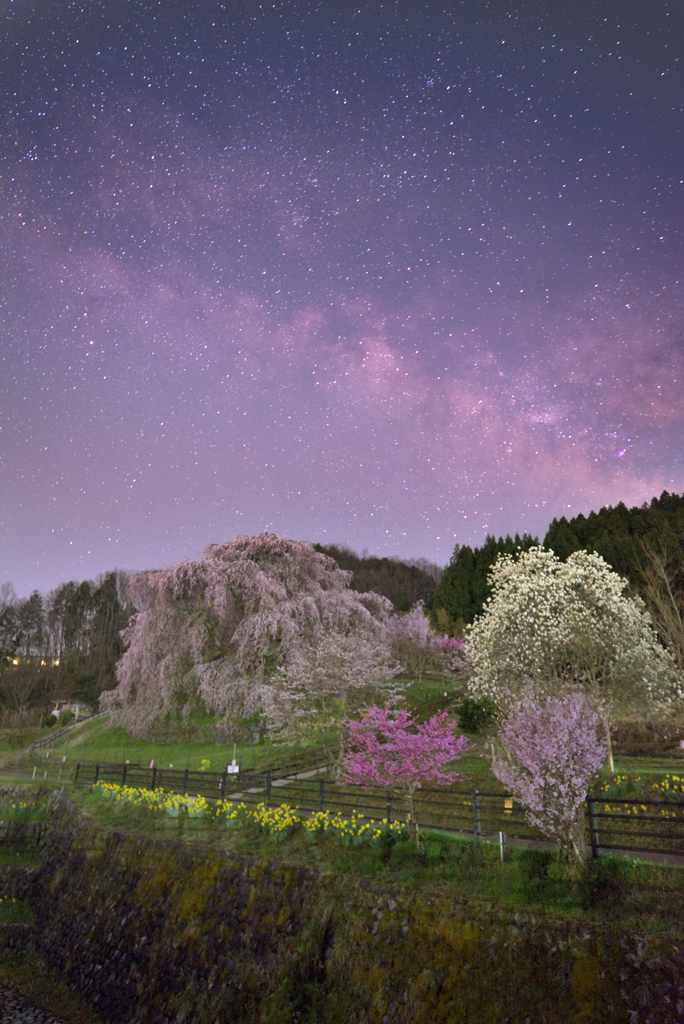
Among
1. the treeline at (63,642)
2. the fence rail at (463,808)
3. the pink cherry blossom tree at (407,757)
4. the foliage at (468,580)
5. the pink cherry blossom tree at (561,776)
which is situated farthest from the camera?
the foliage at (468,580)

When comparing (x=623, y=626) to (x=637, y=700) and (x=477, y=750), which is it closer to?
(x=637, y=700)

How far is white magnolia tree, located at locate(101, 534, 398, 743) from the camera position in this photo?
2806 centimetres

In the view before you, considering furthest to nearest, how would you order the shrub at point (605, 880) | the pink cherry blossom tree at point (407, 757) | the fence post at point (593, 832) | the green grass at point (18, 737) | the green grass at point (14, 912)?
the green grass at point (18, 737) → the green grass at point (14, 912) → the pink cherry blossom tree at point (407, 757) → the fence post at point (593, 832) → the shrub at point (605, 880)

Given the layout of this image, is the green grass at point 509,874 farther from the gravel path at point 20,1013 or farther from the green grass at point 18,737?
the green grass at point 18,737

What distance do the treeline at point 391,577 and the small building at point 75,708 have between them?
27.5 m

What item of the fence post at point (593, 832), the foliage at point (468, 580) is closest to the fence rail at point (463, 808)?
the fence post at point (593, 832)

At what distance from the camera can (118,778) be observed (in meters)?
24.7

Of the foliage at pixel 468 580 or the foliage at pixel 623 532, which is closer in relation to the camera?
the foliage at pixel 623 532

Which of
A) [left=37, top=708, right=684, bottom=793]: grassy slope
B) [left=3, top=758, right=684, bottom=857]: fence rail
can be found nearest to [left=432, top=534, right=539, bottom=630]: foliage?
[left=37, top=708, right=684, bottom=793]: grassy slope

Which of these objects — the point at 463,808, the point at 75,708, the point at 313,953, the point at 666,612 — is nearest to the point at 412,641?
the point at 666,612

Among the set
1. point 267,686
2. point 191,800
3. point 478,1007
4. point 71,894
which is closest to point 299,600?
point 267,686

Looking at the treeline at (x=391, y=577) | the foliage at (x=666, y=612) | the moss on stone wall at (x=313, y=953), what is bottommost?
the moss on stone wall at (x=313, y=953)

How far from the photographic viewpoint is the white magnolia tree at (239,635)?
2806 cm

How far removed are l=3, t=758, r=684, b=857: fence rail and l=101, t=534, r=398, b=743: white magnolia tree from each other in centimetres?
412
